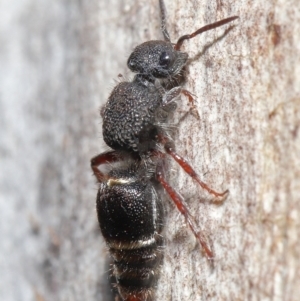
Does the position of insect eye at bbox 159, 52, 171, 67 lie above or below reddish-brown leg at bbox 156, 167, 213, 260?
above

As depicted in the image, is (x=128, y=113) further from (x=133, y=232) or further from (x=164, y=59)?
(x=133, y=232)

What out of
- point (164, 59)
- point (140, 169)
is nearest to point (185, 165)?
point (140, 169)

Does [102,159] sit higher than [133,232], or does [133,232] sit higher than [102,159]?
[102,159]

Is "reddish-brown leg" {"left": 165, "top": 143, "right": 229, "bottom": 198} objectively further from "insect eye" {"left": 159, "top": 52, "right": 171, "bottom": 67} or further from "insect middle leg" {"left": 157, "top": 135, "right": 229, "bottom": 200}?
"insect eye" {"left": 159, "top": 52, "right": 171, "bottom": 67}

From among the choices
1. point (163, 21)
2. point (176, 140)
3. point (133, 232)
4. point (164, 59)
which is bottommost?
point (133, 232)

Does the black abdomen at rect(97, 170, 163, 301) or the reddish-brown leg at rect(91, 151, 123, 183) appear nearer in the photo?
the black abdomen at rect(97, 170, 163, 301)

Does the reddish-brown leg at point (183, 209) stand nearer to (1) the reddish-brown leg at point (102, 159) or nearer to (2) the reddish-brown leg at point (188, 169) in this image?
(2) the reddish-brown leg at point (188, 169)

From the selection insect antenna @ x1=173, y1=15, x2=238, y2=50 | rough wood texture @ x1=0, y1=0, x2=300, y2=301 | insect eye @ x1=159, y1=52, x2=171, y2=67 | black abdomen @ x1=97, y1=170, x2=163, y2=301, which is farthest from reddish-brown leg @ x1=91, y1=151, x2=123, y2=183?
insect antenna @ x1=173, y1=15, x2=238, y2=50
